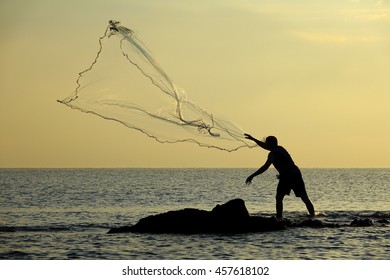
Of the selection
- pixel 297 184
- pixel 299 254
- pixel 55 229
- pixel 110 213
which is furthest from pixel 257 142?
pixel 110 213

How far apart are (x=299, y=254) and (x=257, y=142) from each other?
7229 mm

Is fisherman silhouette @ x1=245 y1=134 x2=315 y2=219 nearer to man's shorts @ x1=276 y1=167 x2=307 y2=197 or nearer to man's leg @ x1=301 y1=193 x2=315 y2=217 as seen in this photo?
man's shorts @ x1=276 y1=167 x2=307 y2=197

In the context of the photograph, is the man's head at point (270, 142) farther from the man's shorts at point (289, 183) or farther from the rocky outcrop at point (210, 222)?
the rocky outcrop at point (210, 222)

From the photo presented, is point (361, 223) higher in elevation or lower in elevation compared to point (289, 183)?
lower

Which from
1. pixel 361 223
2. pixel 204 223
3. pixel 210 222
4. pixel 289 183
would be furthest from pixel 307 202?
pixel 204 223

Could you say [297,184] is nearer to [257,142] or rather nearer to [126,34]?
[257,142]

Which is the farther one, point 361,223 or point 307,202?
point 307,202

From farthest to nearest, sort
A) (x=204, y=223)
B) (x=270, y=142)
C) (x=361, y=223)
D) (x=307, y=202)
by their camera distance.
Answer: (x=307, y=202) < (x=361, y=223) < (x=270, y=142) < (x=204, y=223)

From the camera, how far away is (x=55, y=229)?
41.5m

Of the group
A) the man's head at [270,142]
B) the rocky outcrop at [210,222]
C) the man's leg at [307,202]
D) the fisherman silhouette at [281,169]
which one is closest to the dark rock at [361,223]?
the man's leg at [307,202]

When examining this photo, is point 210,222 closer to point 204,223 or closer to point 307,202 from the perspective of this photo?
point 204,223

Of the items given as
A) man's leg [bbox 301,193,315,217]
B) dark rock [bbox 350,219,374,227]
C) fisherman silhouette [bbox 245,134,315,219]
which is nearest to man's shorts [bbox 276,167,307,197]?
fisherman silhouette [bbox 245,134,315,219]

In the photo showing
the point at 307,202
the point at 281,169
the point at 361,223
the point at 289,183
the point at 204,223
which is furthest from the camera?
the point at 307,202

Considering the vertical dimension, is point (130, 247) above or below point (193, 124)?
below
